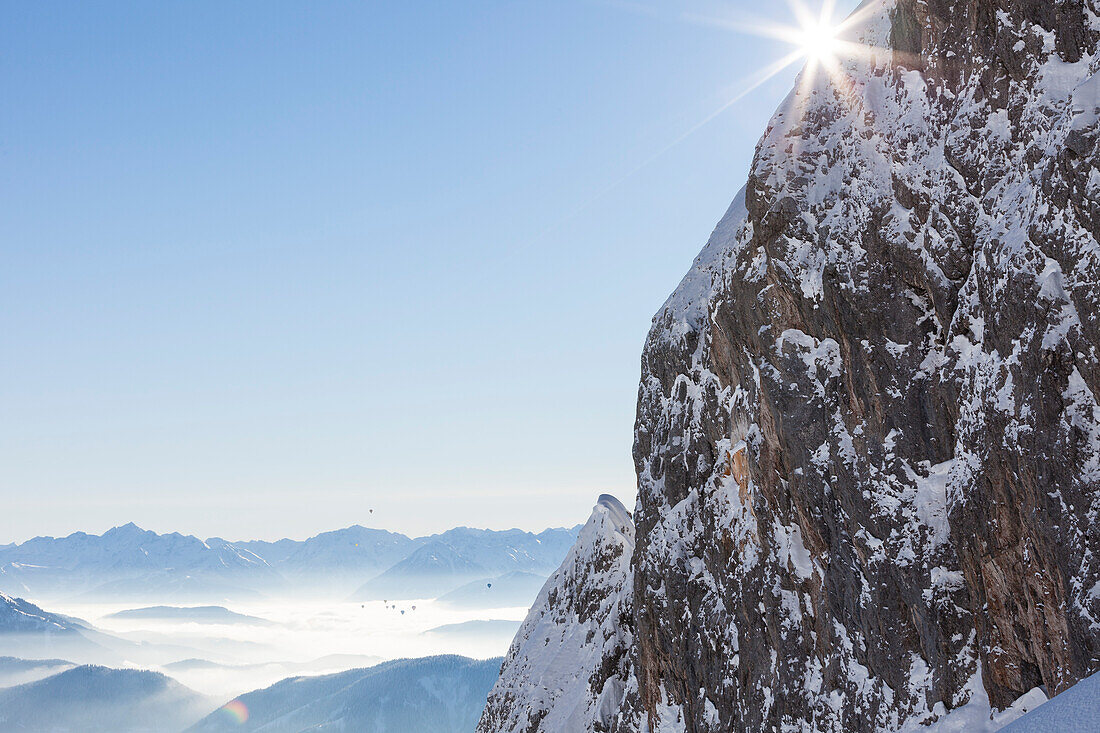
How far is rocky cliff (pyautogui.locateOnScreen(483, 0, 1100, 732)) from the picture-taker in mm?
16812

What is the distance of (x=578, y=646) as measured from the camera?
48219 millimetres

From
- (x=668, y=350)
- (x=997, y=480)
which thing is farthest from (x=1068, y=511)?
(x=668, y=350)

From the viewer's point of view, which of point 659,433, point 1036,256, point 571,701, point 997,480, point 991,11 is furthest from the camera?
point 571,701

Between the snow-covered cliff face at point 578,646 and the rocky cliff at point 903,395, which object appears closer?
the rocky cliff at point 903,395

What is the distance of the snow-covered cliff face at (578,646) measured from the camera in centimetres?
4259

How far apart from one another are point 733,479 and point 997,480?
1078cm

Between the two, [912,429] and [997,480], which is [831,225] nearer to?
[912,429]

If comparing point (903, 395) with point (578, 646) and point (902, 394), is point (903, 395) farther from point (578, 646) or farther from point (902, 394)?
point (578, 646)

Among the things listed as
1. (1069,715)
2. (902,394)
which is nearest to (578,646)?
(902,394)

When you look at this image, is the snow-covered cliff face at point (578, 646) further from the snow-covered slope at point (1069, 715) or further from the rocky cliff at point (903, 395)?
the snow-covered slope at point (1069, 715)

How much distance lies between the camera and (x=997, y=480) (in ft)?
60.2

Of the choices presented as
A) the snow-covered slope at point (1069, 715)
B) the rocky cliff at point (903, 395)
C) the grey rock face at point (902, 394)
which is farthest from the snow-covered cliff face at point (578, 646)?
the snow-covered slope at point (1069, 715)

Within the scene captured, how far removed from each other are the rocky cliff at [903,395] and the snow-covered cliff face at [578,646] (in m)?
11.6

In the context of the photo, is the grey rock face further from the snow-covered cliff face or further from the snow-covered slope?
the snow-covered cliff face
